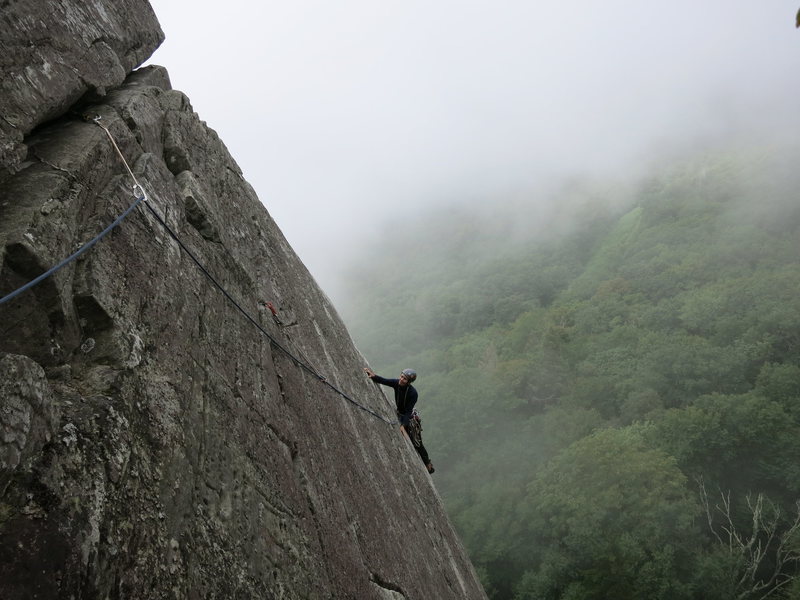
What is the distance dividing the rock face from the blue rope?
0.06 meters

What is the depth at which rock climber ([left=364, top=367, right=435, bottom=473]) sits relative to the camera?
9.31 meters

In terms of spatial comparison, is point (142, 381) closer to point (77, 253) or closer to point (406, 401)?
point (77, 253)

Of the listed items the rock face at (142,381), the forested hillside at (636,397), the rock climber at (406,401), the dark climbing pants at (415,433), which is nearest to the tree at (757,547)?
the forested hillside at (636,397)

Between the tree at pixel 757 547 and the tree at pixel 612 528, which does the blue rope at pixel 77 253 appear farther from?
the tree at pixel 757 547

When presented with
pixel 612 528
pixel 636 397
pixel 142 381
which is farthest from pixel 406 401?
pixel 636 397

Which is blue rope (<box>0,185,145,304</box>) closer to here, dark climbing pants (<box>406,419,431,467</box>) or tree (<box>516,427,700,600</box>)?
dark climbing pants (<box>406,419,431,467</box>)

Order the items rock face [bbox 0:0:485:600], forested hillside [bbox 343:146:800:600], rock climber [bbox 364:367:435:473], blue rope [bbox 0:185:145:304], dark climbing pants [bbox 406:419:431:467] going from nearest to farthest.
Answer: rock face [bbox 0:0:485:600], blue rope [bbox 0:185:145:304], rock climber [bbox 364:367:435:473], dark climbing pants [bbox 406:419:431:467], forested hillside [bbox 343:146:800:600]

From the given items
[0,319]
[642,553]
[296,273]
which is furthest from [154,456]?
[642,553]

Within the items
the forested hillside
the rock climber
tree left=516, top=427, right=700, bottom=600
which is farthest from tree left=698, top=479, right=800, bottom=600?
the rock climber

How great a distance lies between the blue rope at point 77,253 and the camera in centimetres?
272

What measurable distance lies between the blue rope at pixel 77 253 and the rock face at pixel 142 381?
65mm

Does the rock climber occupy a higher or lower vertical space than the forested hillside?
lower

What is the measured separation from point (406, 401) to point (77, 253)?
712 cm

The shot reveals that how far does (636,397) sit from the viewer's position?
49.0 meters
